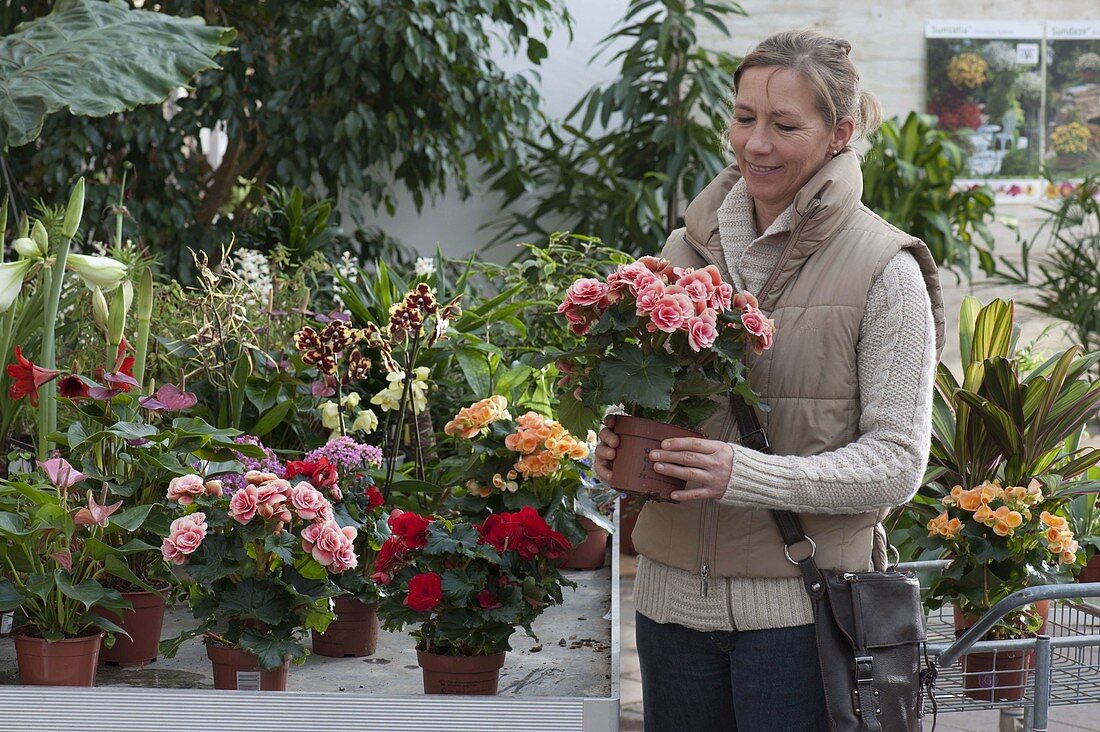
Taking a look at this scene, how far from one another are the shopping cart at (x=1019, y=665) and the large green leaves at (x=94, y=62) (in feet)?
7.89

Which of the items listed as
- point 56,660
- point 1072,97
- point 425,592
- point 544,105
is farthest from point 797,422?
point 1072,97

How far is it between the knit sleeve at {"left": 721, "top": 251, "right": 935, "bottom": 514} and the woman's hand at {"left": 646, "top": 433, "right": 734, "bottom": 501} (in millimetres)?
13

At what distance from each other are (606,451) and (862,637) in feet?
1.33

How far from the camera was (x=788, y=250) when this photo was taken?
60.7 inches

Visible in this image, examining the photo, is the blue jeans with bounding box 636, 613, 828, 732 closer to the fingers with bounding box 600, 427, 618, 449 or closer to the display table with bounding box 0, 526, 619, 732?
the display table with bounding box 0, 526, 619, 732

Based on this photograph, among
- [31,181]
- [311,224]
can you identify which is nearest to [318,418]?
[311,224]

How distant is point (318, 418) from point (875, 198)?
3525mm

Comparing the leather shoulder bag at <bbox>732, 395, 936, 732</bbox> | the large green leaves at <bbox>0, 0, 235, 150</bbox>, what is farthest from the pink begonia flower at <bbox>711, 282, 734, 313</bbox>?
the large green leaves at <bbox>0, 0, 235, 150</bbox>

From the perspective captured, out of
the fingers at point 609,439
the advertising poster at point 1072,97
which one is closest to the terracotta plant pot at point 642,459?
the fingers at point 609,439

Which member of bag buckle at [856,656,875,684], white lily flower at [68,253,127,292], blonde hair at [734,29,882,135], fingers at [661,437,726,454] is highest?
blonde hair at [734,29,882,135]

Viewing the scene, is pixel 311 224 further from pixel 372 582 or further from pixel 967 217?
pixel 967 217

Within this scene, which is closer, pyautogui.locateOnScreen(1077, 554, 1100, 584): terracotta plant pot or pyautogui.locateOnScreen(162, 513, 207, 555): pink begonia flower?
pyautogui.locateOnScreen(162, 513, 207, 555): pink begonia flower

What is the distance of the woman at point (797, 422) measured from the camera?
56.6 inches

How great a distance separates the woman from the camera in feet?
4.72
